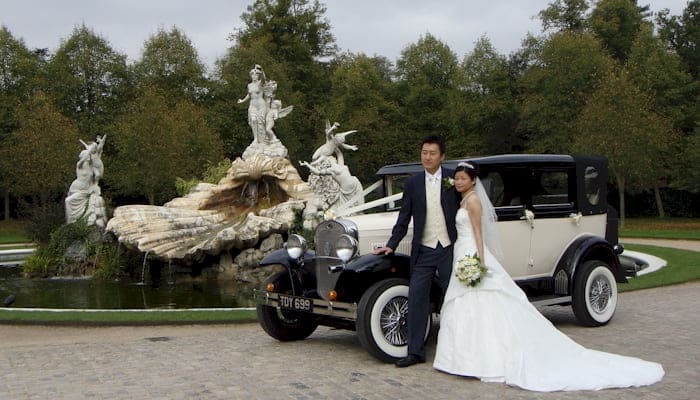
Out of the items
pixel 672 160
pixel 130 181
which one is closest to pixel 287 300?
pixel 130 181

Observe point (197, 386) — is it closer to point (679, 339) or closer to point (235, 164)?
point (679, 339)

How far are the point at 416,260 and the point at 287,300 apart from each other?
1547 mm

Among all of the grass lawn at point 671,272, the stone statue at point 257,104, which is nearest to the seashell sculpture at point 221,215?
the stone statue at point 257,104

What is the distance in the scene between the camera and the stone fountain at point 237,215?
1781 centimetres

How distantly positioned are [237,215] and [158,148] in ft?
50.9

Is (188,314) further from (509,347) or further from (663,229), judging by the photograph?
(663,229)

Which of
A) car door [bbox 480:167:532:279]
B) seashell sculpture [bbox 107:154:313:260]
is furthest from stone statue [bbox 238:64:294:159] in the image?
car door [bbox 480:167:532:279]

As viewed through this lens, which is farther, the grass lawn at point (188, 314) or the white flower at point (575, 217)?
the grass lawn at point (188, 314)

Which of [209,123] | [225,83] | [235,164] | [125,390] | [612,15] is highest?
[612,15]

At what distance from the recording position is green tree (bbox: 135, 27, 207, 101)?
47062 millimetres

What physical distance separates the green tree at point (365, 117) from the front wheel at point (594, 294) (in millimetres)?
34382

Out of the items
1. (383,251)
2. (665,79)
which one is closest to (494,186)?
(383,251)

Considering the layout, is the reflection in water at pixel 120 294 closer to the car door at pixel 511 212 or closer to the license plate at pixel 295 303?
the license plate at pixel 295 303

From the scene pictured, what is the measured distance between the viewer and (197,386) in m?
6.27
